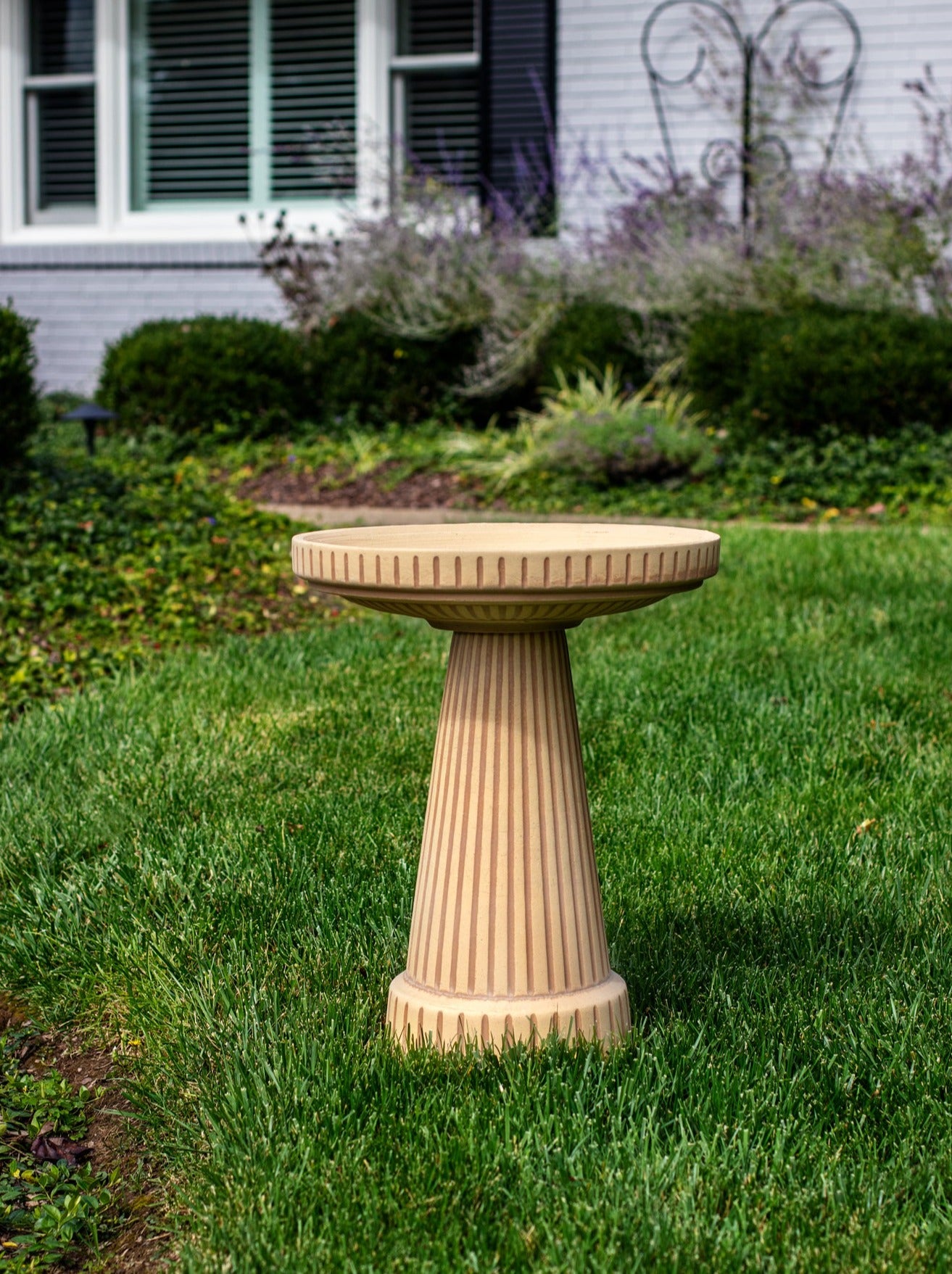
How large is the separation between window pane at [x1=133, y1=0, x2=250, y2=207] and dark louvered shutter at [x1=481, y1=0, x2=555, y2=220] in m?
2.75

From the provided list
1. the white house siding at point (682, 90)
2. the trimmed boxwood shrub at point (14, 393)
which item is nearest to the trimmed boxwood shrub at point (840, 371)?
the white house siding at point (682, 90)

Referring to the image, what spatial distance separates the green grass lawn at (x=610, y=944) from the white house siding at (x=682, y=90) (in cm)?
741

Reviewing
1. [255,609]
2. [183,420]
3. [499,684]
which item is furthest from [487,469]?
[499,684]

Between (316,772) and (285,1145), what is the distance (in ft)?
6.07

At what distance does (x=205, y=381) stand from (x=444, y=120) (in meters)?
3.99

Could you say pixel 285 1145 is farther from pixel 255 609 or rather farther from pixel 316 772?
pixel 255 609

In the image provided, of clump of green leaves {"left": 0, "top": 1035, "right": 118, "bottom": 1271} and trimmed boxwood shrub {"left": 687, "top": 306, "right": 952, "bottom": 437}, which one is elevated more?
trimmed boxwood shrub {"left": 687, "top": 306, "right": 952, "bottom": 437}

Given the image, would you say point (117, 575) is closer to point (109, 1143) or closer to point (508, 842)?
point (109, 1143)

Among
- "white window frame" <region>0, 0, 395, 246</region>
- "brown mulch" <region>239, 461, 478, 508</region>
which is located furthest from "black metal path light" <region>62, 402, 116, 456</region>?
"white window frame" <region>0, 0, 395, 246</region>

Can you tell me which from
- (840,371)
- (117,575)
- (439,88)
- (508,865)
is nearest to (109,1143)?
(508,865)

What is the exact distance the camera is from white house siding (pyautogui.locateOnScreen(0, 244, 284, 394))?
12852 mm

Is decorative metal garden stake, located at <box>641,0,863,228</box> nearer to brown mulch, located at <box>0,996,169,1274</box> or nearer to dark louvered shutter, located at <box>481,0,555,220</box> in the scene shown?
dark louvered shutter, located at <box>481,0,555,220</box>

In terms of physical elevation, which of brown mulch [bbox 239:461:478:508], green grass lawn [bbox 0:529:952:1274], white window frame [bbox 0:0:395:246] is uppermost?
white window frame [bbox 0:0:395:246]

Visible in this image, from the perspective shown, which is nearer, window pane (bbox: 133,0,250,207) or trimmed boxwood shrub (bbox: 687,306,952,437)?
trimmed boxwood shrub (bbox: 687,306,952,437)
